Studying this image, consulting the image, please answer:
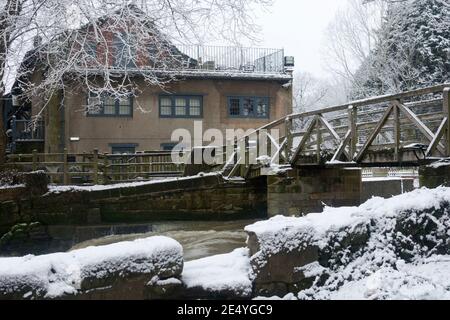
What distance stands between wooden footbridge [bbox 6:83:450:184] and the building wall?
219 centimetres

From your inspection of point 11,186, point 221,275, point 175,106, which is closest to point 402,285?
point 221,275

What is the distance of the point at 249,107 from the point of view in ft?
85.9

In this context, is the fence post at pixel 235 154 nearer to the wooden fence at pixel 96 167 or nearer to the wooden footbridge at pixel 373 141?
the wooden footbridge at pixel 373 141

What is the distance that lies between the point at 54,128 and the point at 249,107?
Answer: 10624 mm

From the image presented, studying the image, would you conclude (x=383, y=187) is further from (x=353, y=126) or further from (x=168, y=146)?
(x=168, y=146)

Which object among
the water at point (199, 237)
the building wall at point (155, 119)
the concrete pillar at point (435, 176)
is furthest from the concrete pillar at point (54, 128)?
the concrete pillar at point (435, 176)

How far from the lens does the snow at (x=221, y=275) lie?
187 inches

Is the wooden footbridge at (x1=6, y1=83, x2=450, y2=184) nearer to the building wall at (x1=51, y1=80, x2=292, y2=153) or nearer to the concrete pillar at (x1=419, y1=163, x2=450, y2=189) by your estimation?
the concrete pillar at (x1=419, y1=163, x2=450, y2=189)

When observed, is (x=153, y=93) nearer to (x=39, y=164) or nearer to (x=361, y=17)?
(x=39, y=164)

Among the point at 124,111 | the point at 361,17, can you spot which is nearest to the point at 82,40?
the point at 124,111

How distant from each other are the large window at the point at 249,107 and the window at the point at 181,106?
5.98ft

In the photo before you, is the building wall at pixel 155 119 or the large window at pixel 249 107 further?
the large window at pixel 249 107
